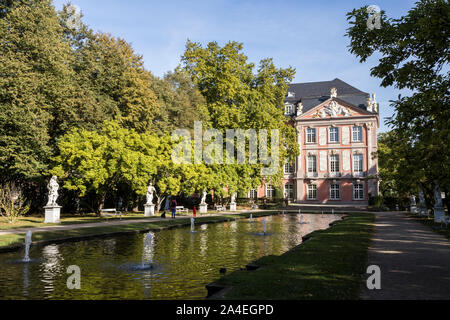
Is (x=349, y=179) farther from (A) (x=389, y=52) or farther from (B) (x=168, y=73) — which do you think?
(A) (x=389, y=52)

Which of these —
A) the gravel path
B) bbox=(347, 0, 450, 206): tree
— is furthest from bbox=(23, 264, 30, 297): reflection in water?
bbox=(347, 0, 450, 206): tree

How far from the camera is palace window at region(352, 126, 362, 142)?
55344 millimetres

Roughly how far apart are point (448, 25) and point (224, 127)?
33.0 metres

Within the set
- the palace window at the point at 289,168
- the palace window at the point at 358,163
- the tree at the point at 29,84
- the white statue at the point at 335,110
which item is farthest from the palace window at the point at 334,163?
the tree at the point at 29,84

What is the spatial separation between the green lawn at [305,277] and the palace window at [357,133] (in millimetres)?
48060

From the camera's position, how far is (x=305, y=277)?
7.10 meters

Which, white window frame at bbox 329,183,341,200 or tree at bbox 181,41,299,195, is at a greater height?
tree at bbox 181,41,299,195

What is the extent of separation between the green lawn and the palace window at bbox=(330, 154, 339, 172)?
4777 centimetres

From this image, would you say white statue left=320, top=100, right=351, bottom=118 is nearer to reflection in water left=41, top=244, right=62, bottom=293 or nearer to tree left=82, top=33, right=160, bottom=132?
tree left=82, top=33, right=160, bottom=132

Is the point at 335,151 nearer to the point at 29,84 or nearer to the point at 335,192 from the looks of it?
the point at 335,192

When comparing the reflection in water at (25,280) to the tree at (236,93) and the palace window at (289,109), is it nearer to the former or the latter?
the tree at (236,93)

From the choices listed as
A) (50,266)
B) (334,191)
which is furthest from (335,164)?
(50,266)

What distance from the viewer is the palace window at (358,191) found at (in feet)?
178

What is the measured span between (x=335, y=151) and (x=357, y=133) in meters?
4.26
